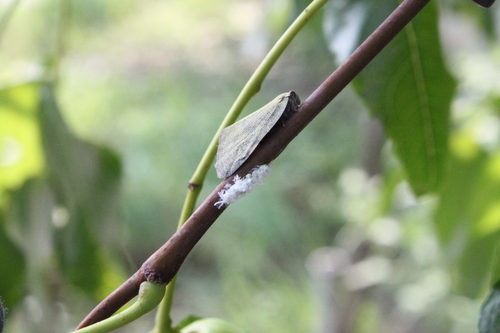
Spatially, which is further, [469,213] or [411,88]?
[469,213]

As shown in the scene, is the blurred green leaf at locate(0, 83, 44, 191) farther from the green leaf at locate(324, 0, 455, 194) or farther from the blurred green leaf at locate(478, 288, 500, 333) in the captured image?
the blurred green leaf at locate(478, 288, 500, 333)

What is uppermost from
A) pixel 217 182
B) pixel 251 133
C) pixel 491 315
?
pixel 217 182

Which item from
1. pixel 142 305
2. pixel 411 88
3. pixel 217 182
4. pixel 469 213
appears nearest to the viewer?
pixel 142 305

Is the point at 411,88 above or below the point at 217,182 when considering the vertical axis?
below

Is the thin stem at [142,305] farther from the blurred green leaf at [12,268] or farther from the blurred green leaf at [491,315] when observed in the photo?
the blurred green leaf at [12,268]

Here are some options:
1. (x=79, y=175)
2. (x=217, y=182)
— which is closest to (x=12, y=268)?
(x=79, y=175)

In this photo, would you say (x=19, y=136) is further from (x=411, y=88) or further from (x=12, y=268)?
(x=411, y=88)

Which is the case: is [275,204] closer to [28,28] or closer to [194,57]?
[194,57]

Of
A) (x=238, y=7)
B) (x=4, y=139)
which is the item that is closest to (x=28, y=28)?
(x=238, y=7)
